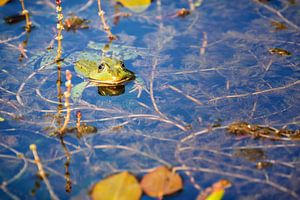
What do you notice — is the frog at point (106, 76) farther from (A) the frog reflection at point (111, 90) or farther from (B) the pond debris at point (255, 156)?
(B) the pond debris at point (255, 156)

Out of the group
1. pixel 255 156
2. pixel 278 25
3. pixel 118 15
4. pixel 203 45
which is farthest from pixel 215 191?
pixel 118 15

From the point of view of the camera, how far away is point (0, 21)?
21.2ft

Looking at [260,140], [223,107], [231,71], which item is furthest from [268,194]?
[231,71]

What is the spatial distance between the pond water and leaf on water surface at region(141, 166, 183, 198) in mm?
97

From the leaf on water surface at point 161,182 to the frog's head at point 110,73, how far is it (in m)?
1.57

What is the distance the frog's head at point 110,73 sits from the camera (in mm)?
5027

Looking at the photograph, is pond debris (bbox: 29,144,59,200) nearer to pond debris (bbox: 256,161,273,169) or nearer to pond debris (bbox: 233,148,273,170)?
pond debris (bbox: 233,148,273,170)

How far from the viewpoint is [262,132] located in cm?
434

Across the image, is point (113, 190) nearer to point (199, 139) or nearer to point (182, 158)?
point (182, 158)

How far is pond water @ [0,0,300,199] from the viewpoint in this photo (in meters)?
3.95

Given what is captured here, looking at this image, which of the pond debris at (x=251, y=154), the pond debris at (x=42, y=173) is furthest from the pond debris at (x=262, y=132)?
the pond debris at (x=42, y=173)

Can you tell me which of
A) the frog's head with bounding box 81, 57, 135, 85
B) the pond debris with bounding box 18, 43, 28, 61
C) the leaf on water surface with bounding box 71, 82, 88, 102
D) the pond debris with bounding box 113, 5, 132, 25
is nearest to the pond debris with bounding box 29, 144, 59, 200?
the leaf on water surface with bounding box 71, 82, 88, 102

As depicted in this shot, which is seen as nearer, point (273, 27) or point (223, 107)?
point (223, 107)

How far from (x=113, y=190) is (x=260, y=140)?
165 centimetres
